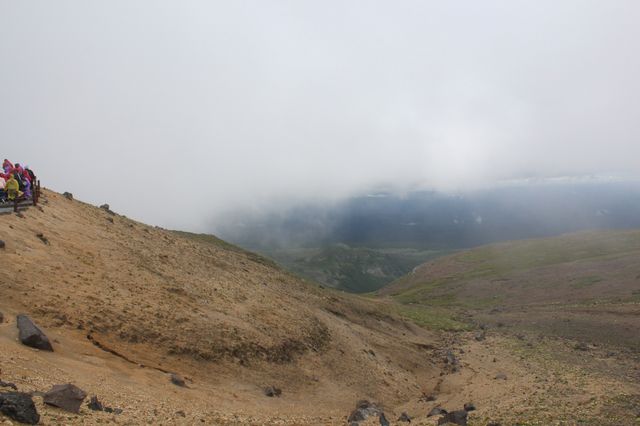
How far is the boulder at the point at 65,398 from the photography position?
16.6m

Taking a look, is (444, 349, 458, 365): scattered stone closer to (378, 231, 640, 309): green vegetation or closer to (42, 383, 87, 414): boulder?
(42, 383, 87, 414): boulder

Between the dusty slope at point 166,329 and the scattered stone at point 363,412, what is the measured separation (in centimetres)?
94

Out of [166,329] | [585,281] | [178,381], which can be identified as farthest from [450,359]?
[585,281]

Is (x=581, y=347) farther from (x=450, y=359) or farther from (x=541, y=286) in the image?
(x=541, y=286)

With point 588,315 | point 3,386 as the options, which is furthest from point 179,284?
point 588,315

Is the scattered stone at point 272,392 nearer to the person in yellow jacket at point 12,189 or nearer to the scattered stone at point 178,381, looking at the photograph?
the scattered stone at point 178,381

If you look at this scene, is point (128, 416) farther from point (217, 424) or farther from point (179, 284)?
point (179, 284)

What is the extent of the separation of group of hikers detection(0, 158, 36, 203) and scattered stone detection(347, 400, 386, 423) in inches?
1257

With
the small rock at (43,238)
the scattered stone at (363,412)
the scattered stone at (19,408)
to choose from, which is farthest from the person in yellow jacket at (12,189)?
the scattered stone at (363,412)

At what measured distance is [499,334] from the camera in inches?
2953

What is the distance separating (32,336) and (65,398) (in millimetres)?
7600

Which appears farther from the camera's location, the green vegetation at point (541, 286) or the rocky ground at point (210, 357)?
the green vegetation at point (541, 286)

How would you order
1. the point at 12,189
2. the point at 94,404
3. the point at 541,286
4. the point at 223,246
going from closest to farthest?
the point at 94,404 → the point at 12,189 → the point at 223,246 → the point at 541,286

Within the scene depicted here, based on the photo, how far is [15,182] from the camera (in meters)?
36.8
